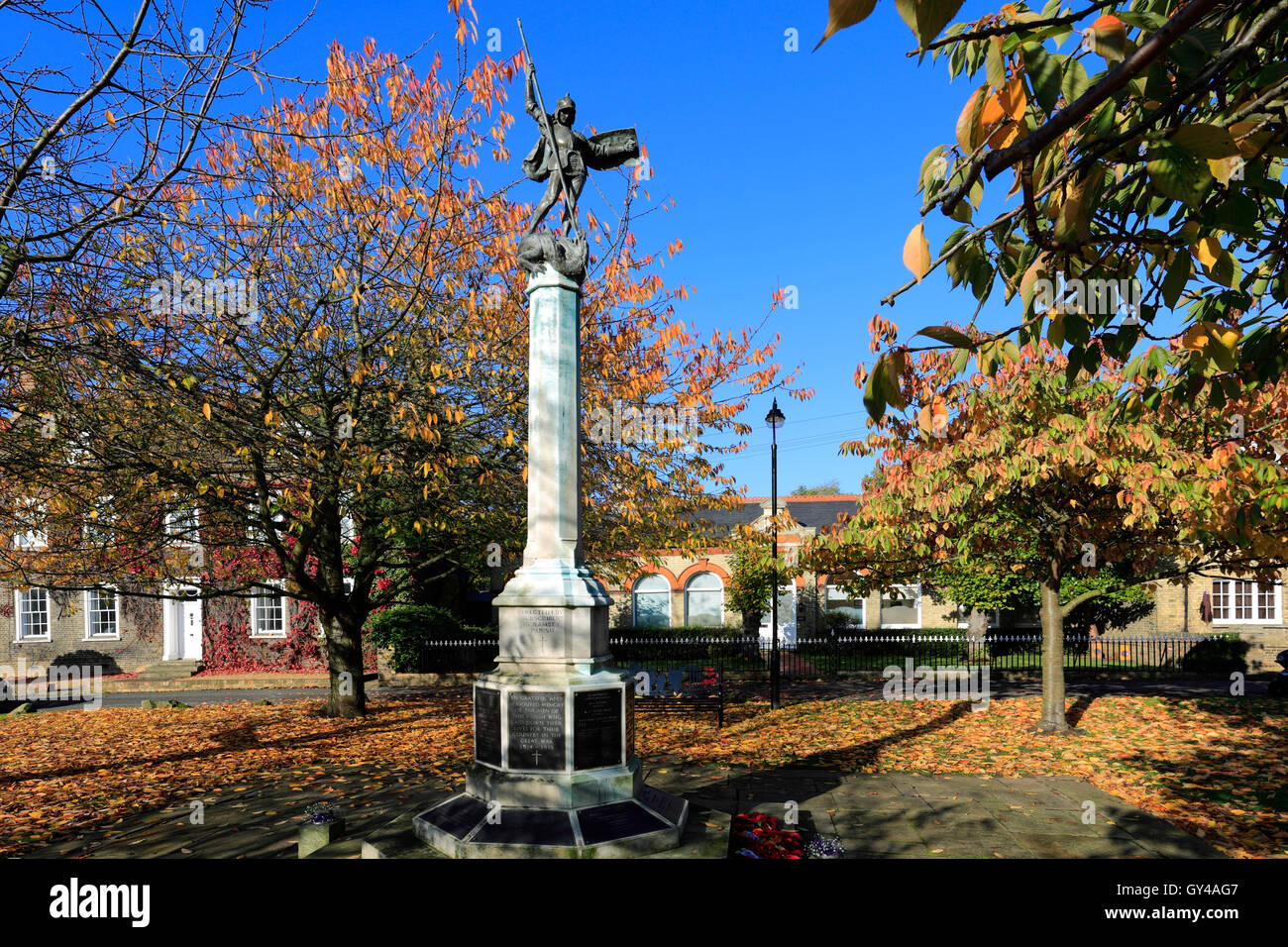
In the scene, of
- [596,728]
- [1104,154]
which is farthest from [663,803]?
[1104,154]

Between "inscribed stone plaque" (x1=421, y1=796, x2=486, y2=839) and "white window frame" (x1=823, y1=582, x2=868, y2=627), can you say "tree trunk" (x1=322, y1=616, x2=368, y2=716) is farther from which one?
"white window frame" (x1=823, y1=582, x2=868, y2=627)

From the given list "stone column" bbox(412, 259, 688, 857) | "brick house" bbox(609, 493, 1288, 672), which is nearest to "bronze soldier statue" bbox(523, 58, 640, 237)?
"stone column" bbox(412, 259, 688, 857)

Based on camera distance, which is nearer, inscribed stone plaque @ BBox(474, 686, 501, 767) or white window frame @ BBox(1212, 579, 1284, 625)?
inscribed stone plaque @ BBox(474, 686, 501, 767)

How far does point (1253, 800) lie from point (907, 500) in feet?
17.1

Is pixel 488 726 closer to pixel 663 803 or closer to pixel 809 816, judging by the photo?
pixel 663 803

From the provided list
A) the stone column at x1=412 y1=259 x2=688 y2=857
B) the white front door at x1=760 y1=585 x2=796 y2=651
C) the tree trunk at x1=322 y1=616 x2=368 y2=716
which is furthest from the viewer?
the white front door at x1=760 y1=585 x2=796 y2=651

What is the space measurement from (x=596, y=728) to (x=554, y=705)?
0.40 m

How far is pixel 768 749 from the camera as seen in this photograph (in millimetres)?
11992

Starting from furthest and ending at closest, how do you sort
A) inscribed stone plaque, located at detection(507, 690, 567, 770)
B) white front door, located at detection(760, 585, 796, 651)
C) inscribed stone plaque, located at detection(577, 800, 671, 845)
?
white front door, located at detection(760, 585, 796, 651) < inscribed stone plaque, located at detection(507, 690, 567, 770) < inscribed stone plaque, located at detection(577, 800, 671, 845)

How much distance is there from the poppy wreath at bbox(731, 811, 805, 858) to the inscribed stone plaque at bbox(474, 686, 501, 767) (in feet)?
6.81

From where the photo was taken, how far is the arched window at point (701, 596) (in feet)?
113

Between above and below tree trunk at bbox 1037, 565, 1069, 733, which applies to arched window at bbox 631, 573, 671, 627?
below

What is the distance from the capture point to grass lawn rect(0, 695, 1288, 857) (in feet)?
28.6

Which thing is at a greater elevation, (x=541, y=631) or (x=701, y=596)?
(x=541, y=631)
